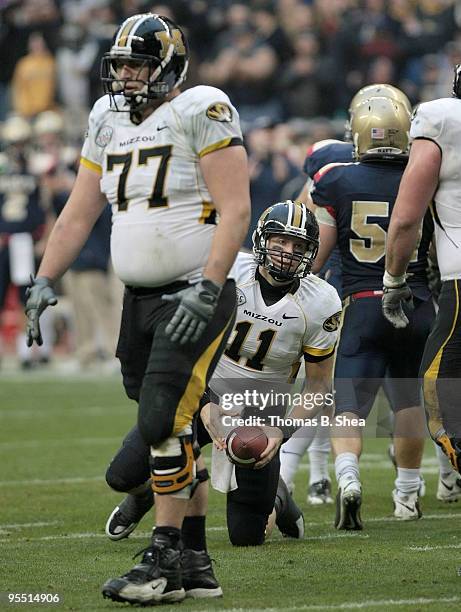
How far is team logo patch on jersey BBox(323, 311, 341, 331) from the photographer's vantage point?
5.64 metres

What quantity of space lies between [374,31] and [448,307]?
12091mm

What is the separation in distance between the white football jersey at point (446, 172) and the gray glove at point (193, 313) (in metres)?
0.93

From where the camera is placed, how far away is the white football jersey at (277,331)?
5.64 m

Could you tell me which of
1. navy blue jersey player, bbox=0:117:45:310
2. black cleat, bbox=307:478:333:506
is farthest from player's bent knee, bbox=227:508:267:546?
navy blue jersey player, bbox=0:117:45:310

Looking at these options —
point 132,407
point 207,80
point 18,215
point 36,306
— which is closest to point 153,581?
point 36,306

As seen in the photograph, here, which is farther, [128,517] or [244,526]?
[128,517]

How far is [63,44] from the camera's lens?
59.1ft

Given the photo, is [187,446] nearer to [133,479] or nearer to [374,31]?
[133,479]

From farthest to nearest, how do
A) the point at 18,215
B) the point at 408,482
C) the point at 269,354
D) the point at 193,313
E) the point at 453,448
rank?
the point at 18,215 → the point at 408,482 → the point at 269,354 → the point at 453,448 → the point at 193,313

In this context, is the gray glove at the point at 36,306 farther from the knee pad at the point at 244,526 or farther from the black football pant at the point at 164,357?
the knee pad at the point at 244,526

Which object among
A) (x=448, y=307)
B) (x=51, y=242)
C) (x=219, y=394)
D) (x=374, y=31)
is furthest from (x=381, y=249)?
(x=374, y=31)

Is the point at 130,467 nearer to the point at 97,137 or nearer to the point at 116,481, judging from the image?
the point at 116,481

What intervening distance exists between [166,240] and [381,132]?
2.17m

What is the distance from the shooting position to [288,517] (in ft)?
18.5
